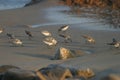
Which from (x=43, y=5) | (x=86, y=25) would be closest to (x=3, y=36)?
(x=86, y=25)

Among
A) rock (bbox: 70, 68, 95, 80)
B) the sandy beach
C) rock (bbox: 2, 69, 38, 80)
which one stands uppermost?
rock (bbox: 2, 69, 38, 80)

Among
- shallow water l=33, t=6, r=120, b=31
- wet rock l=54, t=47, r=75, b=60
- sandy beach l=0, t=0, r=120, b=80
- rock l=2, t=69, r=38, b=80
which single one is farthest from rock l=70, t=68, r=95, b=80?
shallow water l=33, t=6, r=120, b=31

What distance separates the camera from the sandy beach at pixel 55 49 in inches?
479

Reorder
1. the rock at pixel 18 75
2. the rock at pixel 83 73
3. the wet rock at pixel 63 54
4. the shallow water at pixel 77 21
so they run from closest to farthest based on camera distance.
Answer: the rock at pixel 18 75, the rock at pixel 83 73, the wet rock at pixel 63 54, the shallow water at pixel 77 21

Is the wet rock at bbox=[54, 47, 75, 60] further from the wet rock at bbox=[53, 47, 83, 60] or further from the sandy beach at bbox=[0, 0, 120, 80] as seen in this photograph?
the sandy beach at bbox=[0, 0, 120, 80]

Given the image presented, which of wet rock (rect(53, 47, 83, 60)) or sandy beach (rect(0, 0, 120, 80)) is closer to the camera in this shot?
sandy beach (rect(0, 0, 120, 80))

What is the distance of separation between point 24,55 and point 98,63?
3.67m

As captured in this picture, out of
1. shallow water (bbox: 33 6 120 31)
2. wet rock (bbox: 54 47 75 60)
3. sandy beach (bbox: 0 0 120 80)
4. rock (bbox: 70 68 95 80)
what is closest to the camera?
rock (bbox: 70 68 95 80)

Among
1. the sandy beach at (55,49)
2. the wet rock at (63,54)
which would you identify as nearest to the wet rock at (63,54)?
the wet rock at (63,54)

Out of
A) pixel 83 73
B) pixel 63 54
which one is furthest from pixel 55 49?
pixel 83 73

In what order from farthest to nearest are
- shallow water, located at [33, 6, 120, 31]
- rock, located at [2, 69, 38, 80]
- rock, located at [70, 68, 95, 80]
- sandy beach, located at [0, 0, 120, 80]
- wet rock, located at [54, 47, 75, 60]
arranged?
1. shallow water, located at [33, 6, 120, 31]
2. wet rock, located at [54, 47, 75, 60]
3. sandy beach, located at [0, 0, 120, 80]
4. rock, located at [70, 68, 95, 80]
5. rock, located at [2, 69, 38, 80]

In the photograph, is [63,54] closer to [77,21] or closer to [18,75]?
[18,75]

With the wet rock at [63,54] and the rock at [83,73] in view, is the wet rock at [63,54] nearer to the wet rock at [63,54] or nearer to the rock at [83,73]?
the wet rock at [63,54]

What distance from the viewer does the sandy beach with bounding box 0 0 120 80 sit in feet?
39.9
